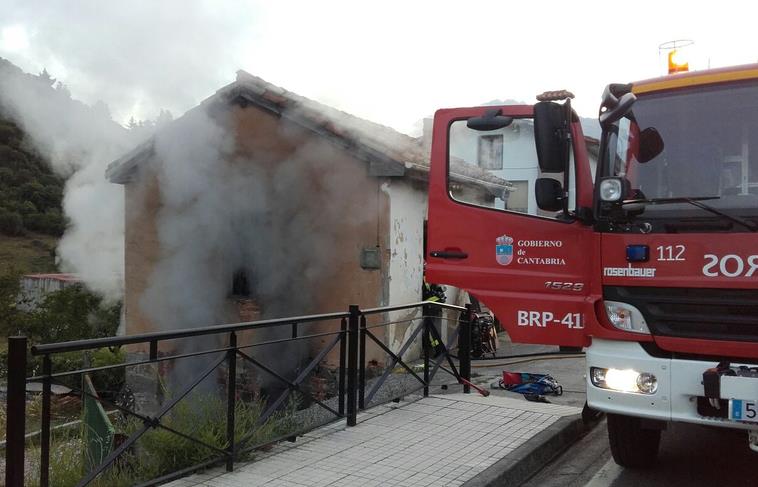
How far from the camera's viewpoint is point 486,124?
A: 420 centimetres

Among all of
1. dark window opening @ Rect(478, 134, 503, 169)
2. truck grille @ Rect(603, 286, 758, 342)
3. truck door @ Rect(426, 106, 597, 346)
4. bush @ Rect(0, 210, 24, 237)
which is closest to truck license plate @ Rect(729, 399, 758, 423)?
truck grille @ Rect(603, 286, 758, 342)

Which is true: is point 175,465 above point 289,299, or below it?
below

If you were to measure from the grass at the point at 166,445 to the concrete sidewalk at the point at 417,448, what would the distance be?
0.20 metres

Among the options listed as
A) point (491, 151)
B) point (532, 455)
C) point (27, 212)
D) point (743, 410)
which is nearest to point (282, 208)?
point (491, 151)

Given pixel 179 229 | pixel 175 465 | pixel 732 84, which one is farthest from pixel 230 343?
pixel 179 229

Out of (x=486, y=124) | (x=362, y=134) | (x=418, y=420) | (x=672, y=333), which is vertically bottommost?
(x=418, y=420)

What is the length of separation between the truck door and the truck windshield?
0.32 meters

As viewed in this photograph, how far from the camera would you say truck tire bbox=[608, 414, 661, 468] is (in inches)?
171

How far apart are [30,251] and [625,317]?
89.6ft

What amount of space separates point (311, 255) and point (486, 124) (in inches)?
207

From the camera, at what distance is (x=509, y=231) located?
4.34m

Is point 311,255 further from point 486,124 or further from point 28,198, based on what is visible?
point 28,198

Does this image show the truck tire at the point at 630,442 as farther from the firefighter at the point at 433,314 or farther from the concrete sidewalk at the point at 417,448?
the firefighter at the point at 433,314

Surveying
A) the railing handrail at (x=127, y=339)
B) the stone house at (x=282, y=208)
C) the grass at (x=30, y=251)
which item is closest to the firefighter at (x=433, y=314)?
the stone house at (x=282, y=208)
